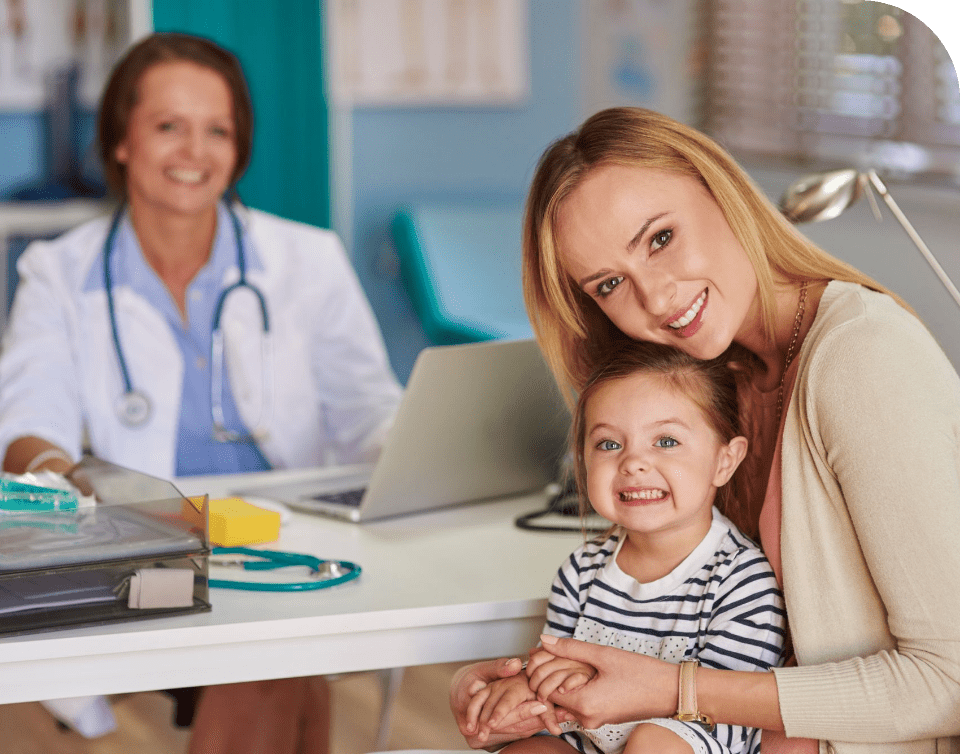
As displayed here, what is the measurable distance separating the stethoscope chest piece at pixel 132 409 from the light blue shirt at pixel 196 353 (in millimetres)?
30

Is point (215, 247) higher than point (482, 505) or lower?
higher

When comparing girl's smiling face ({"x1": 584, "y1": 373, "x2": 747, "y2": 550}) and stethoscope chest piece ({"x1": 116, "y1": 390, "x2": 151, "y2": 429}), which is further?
stethoscope chest piece ({"x1": 116, "y1": 390, "x2": 151, "y2": 429})

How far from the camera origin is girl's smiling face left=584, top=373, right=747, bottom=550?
1.14 meters

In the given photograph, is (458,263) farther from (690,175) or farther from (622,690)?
(622,690)

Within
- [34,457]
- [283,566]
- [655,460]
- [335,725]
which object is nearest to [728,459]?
[655,460]

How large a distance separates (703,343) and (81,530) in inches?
24.2

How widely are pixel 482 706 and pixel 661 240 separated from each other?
1.56 ft

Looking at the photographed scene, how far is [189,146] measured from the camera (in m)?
2.08

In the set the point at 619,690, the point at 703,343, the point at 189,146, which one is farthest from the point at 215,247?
the point at 619,690

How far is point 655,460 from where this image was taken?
1146 millimetres

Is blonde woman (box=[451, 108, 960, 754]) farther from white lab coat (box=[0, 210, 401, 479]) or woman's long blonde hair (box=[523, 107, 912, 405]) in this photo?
white lab coat (box=[0, 210, 401, 479])

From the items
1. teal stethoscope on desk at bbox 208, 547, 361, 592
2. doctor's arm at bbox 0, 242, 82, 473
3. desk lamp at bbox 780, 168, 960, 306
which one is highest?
desk lamp at bbox 780, 168, 960, 306

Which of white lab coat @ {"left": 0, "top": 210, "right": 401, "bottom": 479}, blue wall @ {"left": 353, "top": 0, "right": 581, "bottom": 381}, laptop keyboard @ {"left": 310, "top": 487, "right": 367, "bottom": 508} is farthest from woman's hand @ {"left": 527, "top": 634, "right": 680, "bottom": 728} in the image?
blue wall @ {"left": 353, "top": 0, "right": 581, "bottom": 381}

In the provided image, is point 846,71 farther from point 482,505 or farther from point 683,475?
point 683,475
